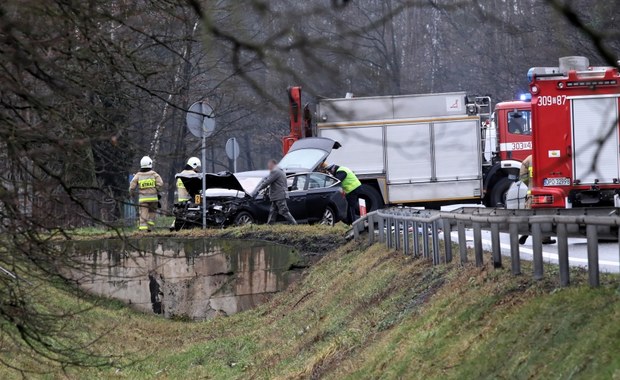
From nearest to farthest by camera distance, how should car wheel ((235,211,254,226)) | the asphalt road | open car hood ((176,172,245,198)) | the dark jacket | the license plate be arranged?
the asphalt road, the license plate, the dark jacket, open car hood ((176,172,245,198)), car wheel ((235,211,254,226))

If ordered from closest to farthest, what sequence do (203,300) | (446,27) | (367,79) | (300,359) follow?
(367,79)
(446,27)
(300,359)
(203,300)

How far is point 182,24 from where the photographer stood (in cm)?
766

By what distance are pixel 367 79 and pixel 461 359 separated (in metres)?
4.82

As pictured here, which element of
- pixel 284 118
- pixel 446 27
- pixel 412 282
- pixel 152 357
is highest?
pixel 446 27

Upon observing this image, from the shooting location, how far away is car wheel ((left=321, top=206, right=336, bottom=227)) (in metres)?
24.7

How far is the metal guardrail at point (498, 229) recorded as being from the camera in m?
9.26

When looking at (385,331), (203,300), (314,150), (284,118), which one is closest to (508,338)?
(385,331)

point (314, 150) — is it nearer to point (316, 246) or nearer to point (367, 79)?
point (316, 246)

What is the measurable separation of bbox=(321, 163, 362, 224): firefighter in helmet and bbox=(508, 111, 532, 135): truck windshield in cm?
598

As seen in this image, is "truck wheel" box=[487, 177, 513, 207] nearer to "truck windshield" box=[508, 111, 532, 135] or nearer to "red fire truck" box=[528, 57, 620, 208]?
"truck windshield" box=[508, 111, 532, 135]

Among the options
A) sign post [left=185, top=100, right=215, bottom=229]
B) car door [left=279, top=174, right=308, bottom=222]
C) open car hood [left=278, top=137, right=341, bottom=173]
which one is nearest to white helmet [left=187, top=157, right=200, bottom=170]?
open car hood [left=278, top=137, right=341, bottom=173]

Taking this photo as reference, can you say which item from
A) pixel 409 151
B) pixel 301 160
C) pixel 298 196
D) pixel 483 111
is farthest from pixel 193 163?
pixel 409 151

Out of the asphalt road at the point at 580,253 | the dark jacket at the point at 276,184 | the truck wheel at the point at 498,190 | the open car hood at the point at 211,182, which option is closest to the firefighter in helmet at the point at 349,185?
the dark jacket at the point at 276,184

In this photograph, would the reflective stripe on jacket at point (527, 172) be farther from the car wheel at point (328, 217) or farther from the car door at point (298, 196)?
the car door at point (298, 196)
